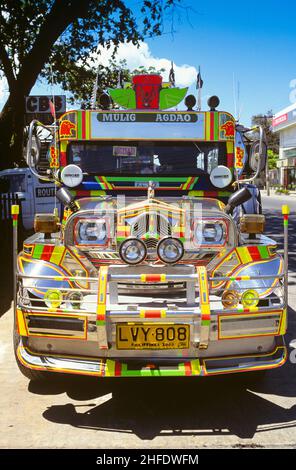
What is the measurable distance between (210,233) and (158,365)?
55.4 inches

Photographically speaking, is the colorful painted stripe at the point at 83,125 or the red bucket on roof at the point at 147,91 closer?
the colorful painted stripe at the point at 83,125

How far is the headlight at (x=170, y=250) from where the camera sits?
462cm

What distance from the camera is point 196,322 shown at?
4.19 metres

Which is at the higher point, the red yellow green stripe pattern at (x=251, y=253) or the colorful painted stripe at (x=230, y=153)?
the colorful painted stripe at (x=230, y=153)

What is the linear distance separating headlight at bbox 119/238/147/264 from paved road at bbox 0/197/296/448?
107 centimetres

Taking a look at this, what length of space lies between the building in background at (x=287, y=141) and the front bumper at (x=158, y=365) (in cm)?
5417

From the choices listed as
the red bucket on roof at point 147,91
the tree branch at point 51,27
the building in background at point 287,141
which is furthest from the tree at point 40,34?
the building in background at point 287,141

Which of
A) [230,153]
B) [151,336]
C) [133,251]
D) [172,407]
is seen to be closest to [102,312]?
[151,336]

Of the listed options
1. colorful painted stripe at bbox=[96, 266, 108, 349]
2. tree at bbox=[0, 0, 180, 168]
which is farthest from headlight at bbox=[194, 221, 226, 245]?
tree at bbox=[0, 0, 180, 168]

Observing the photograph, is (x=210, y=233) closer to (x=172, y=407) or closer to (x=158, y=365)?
(x=158, y=365)

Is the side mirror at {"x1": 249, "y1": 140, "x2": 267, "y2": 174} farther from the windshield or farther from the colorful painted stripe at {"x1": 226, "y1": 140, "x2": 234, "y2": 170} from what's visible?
the windshield

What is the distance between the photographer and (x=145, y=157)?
6.91 metres

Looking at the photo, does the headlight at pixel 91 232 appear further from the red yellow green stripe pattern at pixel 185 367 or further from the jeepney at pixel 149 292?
the red yellow green stripe pattern at pixel 185 367
